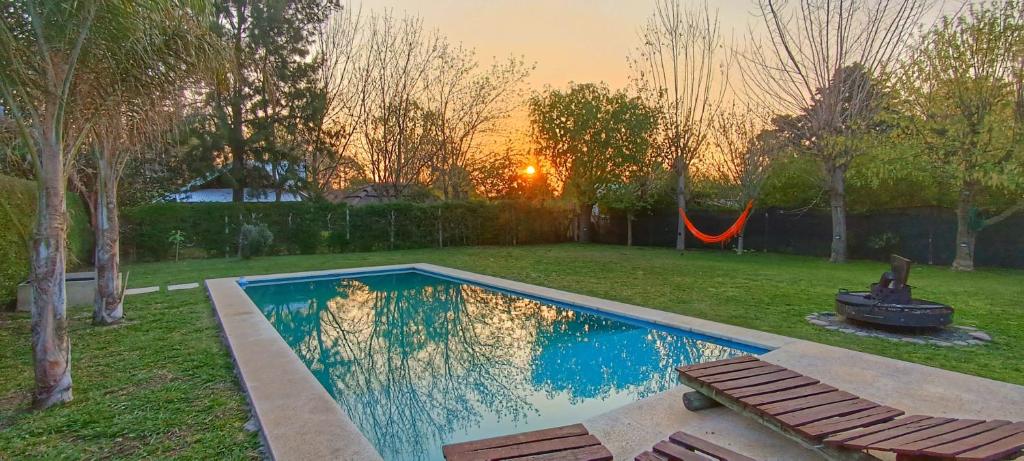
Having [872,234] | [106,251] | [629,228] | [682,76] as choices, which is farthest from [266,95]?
[872,234]

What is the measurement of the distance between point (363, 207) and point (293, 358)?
1190 cm

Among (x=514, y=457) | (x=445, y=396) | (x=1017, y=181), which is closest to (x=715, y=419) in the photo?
(x=514, y=457)

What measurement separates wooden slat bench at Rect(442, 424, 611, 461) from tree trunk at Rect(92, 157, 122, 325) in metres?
5.56

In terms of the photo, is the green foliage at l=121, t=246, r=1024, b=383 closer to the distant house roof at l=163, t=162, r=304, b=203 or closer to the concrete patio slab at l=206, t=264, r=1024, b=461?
the concrete patio slab at l=206, t=264, r=1024, b=461

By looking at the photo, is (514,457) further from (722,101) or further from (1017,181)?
(722,101)

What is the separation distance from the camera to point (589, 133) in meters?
17.1

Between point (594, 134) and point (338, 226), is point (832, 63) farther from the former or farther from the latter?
point (338, 226)

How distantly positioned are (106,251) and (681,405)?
21.0ft

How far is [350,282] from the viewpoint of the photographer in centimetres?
1049

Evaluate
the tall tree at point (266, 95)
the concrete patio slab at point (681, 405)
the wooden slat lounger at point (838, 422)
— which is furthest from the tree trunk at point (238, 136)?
the wooden slat lounger at point (838, 422)

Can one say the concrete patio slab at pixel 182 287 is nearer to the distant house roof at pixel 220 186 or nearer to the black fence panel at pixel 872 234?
the distant house roof at pixel 220 186

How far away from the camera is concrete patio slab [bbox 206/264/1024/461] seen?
2.80 metres

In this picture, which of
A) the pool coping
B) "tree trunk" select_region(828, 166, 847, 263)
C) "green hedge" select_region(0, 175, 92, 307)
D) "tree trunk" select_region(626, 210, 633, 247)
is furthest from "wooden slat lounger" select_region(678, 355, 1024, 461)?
"tree trunk" select_region(626, 210, 633, 247)

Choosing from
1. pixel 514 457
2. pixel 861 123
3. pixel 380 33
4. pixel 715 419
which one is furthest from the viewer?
pixel 380 33
